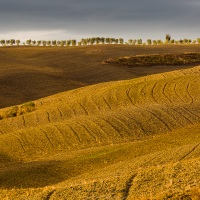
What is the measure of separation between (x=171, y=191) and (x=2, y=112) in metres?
37.6

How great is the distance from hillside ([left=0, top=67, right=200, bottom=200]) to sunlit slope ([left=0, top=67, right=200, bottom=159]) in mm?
56

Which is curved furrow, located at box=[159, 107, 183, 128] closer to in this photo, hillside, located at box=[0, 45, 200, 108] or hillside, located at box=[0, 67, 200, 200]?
hillside, located at box=[0, 67, 200, 200]

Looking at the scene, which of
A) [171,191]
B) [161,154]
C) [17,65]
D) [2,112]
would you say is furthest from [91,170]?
[17,65]

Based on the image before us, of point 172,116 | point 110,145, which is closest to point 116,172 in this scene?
point 110,145

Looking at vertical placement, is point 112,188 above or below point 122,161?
above

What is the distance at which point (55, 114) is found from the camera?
140 feet

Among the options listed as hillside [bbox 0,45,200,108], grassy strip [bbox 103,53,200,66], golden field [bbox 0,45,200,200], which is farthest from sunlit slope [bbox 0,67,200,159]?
grassy strip [bbox 103,53,200,66]

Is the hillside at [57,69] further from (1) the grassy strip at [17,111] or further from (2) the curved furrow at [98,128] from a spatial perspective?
(2) the curved furrow at [98,128]

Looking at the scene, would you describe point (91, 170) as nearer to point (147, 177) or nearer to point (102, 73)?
point (147, 177)

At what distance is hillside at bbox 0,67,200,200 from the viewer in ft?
49.2

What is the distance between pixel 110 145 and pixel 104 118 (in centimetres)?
612

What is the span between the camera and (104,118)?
36594mm

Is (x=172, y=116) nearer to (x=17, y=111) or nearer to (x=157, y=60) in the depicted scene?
(x=17, y=111)

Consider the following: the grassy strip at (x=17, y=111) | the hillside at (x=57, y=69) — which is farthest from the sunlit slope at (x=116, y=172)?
the hillside at (x=57, y=69)
